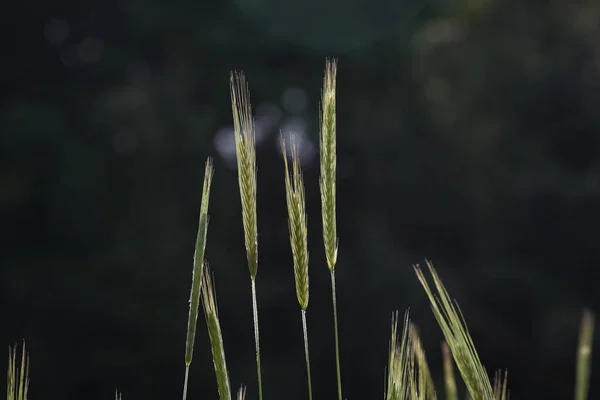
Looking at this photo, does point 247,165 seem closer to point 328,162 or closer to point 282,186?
point 328,162

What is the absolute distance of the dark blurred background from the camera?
28.6 ft

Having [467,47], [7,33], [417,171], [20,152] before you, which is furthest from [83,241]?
[467,47]

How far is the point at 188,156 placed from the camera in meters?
9.20

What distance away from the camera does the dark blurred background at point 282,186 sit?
873 centimetres

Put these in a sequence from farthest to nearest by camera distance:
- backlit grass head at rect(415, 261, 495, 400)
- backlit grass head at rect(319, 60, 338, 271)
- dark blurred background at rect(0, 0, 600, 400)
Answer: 1. dark blurred background at rect(0, 0, 600, 400)
2. backlit grass head at rect(319, 60, 338, 271)
3. backlit grass head at rect(415, 261, 495, 400)

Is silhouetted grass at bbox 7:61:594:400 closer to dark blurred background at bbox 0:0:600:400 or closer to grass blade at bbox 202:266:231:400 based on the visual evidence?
grass blade at bbox 202:266:231:400

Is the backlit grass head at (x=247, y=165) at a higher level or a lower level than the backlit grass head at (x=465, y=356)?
higher

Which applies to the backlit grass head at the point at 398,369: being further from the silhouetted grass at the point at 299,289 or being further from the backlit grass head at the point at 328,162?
the backlit grass head at the point at 328,162

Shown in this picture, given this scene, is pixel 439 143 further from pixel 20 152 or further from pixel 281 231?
pixel 20 152

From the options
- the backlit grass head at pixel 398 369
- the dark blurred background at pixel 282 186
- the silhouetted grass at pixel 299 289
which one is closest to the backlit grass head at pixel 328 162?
the silhouetted grass at pixel 299 289

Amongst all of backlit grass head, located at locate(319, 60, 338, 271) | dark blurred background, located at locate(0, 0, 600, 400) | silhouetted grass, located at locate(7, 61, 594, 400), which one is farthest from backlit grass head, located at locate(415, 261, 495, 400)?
dark blurred background, located at locate(0, 0, 600, 400)

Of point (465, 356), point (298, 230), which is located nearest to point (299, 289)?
point (298, 230)

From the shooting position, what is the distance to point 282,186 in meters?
9.60

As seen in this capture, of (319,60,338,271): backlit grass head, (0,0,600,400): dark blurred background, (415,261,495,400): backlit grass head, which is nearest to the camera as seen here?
(415,261,495,400): backlit grass head
